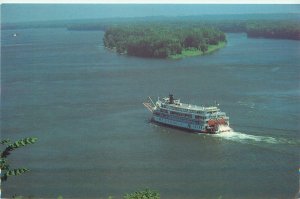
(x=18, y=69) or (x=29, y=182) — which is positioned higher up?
(x=18, y=69)

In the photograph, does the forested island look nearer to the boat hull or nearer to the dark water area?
the dark water area

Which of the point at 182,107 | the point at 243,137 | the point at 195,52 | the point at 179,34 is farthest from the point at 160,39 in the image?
the point at 243,137

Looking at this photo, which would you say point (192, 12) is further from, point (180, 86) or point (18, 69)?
point (18, 69)

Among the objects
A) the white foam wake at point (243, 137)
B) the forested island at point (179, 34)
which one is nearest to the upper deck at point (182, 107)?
the white foam wake at point (243, 137)

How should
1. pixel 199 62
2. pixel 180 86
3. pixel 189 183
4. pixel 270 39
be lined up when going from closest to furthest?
pixel 189 183
pixel 180 86
pixel 199 62
pixel 270 39

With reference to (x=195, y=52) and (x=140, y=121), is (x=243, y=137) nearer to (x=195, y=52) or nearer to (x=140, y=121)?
(x=140, y=121)

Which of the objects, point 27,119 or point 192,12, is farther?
point 192,12

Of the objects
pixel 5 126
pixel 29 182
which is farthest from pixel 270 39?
pixel 29 182

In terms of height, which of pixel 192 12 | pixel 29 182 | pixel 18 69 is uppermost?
pixel 192 12
